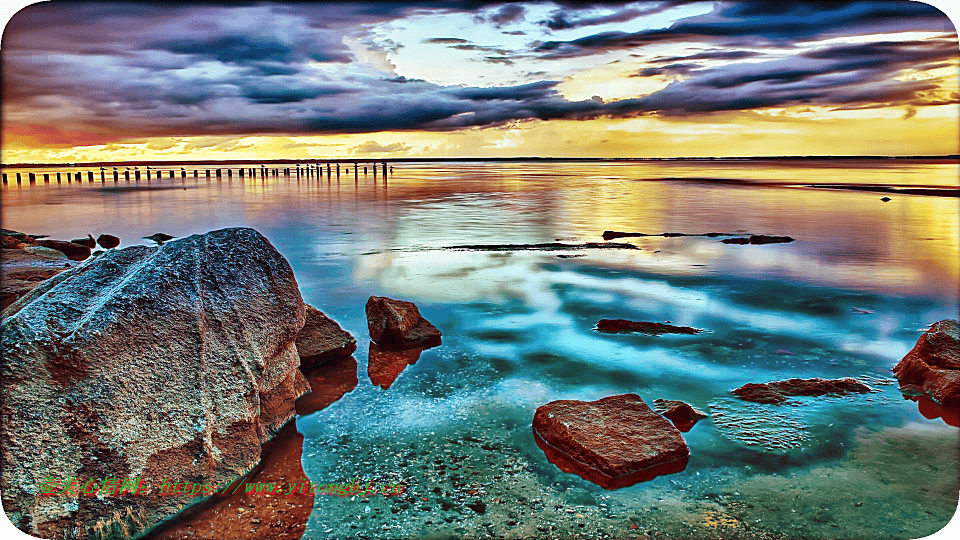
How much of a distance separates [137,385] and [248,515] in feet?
4.25

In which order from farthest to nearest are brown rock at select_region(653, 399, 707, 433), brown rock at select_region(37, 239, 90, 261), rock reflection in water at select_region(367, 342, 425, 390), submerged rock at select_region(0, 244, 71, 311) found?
brown rock at select_region(37, 239, 90, 261) → submerged rock at select_region(0, 244, 71, 311) → rock reflection in water at select_region(367, 342, 425, 390) → brown rock at select_region(653, 399, 707, 433)

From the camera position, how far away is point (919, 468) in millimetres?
5129

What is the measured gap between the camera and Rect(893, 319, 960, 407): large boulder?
6387 mm

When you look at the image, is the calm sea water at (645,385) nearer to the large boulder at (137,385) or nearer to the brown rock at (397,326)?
the brown rock at (397,326)

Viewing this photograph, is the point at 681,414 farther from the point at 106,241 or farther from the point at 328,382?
the point at 106,241

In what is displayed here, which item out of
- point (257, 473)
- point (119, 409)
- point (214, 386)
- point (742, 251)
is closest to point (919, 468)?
point (257, 473)

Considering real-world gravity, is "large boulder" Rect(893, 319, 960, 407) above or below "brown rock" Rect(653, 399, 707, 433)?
above

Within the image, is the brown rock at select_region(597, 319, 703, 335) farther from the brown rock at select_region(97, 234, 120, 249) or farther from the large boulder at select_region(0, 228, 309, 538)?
the brown rock at select_region(97, 234, 120, 249)

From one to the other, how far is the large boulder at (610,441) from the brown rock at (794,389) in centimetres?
149

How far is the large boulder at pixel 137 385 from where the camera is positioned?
421 centimetres

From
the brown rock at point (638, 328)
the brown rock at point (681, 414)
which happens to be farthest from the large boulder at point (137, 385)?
the brown rock at point (638, 328)

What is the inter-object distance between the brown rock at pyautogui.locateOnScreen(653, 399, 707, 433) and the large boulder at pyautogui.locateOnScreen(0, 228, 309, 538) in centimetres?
374

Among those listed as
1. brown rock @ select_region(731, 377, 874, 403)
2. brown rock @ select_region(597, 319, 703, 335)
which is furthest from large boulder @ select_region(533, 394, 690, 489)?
brown rock @ select_region(597, 319, 703, 335)

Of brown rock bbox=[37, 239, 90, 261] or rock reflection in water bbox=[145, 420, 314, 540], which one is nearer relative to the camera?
rock reflection in water bbox=[145, 420, 314, 540]
